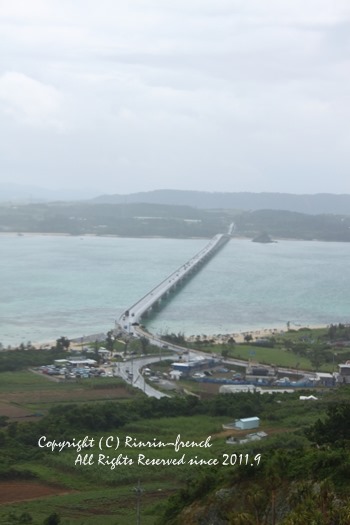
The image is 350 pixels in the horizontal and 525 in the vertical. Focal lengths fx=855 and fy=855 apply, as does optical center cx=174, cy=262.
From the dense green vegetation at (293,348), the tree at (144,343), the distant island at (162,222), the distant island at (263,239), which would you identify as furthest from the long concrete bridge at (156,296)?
the distant island at (162,222)

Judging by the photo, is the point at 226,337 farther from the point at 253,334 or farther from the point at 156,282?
the point at 156,282

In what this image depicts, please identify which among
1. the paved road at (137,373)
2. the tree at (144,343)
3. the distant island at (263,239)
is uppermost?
the distant island at (263,239)

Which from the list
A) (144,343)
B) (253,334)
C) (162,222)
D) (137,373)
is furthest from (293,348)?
(162,222)

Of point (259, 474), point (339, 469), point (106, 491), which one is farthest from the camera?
point (106, 491)

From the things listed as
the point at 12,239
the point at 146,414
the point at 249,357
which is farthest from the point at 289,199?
the point at 146,414

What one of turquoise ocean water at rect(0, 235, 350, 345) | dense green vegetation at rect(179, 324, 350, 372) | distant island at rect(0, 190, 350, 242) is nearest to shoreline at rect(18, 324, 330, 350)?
dense green vegetation at rect(179, 324, 350, 372)

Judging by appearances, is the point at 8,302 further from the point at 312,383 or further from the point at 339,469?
the point at 339,469

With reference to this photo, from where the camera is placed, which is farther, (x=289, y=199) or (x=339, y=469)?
(x=289, y=199)

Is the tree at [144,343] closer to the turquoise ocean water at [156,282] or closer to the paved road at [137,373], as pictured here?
the paved road at [137,373]
